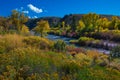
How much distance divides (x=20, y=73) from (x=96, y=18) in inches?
2193

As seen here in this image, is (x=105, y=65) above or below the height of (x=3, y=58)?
below

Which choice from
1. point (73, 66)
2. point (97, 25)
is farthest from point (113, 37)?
point (73, 66)

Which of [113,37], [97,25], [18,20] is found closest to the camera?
[18,20]

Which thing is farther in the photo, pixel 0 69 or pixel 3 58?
pixel 3 58

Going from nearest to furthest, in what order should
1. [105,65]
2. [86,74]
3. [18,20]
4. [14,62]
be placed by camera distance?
[86,74] < [14,62] < [105,65] < [18,20]

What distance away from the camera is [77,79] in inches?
390

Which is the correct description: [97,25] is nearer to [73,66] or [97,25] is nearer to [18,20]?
[18,20]

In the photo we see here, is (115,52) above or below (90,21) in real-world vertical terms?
below

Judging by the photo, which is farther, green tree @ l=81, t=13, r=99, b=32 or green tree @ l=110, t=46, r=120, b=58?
green tree @ l=81, t=13, r=99, b=32

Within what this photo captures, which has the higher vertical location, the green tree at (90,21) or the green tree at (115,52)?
the green tree at (90,21)

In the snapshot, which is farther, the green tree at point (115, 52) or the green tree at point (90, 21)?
the green tree at point (90, 21)

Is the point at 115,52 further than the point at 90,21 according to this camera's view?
No

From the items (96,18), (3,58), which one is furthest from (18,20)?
(3,58)

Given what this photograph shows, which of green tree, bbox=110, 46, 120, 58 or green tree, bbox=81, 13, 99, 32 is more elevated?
green tree, bbox=81, 13, 99, 32
